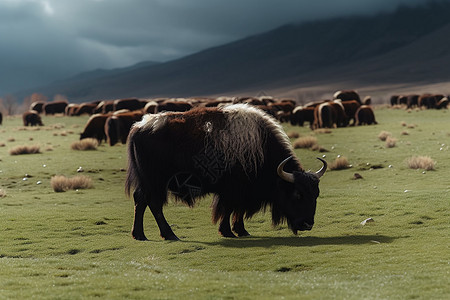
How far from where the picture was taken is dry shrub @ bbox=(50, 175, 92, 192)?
17.5 metres

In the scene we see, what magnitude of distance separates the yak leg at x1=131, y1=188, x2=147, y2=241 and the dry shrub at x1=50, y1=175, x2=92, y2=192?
7172 millimetres

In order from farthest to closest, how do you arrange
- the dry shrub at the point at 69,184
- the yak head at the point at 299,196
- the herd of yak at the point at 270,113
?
the herd of yak at the point at 270,113 < the dry shrub at the point at 69,184 < the yak head at the point at 299,196

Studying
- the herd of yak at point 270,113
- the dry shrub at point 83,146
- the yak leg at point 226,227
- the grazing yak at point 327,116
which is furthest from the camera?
the grazing yak at point 327,116

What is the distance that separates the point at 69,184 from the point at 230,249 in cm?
916

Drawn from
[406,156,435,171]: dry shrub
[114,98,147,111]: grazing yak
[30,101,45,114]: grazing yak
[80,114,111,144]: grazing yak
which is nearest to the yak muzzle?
[406,156,435,171]: dry shrub

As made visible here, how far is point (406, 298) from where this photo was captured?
6375 mm

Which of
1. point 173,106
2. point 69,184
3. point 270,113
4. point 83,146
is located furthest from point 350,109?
point 69,184

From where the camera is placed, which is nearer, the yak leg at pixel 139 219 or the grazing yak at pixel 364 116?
the yak leg at pixel 139 219

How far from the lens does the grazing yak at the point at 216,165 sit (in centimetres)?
1070

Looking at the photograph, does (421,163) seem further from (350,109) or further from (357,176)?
(350,109)

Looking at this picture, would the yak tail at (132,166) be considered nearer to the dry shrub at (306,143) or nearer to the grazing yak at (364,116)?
the dry shrub at (306,143)

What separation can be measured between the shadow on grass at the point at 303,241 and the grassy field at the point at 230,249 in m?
0.02

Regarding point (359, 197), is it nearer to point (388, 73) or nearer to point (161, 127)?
point (161, 127)

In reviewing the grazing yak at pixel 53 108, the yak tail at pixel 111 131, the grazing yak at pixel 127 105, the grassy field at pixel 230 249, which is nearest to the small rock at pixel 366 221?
the grassy field at pixel 230 249
